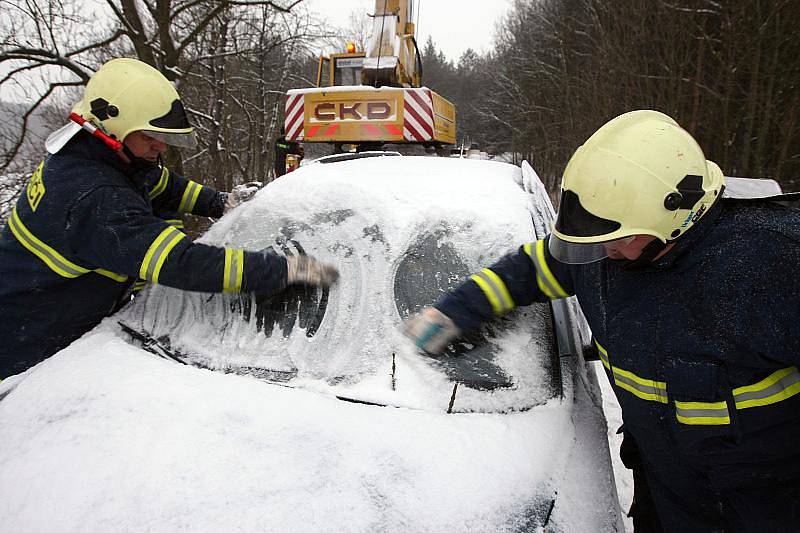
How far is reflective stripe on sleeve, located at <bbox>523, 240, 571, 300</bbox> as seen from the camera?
4.83ft

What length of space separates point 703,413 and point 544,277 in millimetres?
541

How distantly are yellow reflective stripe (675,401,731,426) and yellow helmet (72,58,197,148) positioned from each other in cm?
183

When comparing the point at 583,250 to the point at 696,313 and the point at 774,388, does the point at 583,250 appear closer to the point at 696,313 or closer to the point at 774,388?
the point at 696,313

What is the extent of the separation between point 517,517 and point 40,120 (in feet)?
31.8

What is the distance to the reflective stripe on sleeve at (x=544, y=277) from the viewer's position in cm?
147

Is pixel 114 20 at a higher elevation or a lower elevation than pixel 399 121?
higher

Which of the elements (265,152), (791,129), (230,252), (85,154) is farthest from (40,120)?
(791,129)

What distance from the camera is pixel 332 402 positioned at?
1.31 m

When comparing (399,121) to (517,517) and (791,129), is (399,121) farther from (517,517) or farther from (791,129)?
(517,517)

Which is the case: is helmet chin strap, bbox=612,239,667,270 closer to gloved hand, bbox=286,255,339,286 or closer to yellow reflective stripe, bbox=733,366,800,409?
yellow reflective stripe, bbox=733,366,800,409

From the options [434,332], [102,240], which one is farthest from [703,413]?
[102,240]

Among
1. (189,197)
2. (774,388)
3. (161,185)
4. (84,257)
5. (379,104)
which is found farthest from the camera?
(379,104)

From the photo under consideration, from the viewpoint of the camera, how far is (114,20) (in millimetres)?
7754

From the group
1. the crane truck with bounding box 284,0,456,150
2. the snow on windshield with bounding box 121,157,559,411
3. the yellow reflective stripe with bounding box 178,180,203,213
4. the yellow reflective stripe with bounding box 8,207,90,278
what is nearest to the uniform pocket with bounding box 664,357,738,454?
the snow on windshield with bounding box 121,157,559,411
